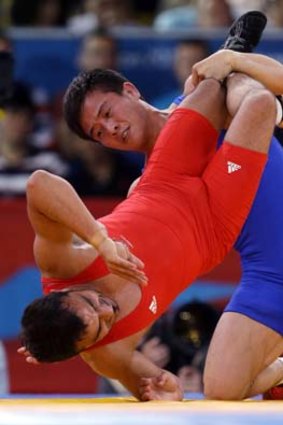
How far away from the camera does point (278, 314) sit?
521cm

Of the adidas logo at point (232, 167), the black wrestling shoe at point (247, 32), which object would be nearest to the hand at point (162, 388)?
the adidas logo at point (232, 167)

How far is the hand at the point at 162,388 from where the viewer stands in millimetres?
4777

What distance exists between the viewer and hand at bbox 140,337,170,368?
6.98m

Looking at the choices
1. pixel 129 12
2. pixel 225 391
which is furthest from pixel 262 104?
pixel 129 12

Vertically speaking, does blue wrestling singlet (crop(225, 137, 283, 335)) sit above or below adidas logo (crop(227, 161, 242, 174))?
below

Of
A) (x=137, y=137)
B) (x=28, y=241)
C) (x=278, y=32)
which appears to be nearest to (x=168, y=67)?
(x=278, y=32)

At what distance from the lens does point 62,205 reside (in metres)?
4.55

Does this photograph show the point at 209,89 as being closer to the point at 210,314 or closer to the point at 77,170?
the point at 210,314

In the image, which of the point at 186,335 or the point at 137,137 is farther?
the point at 186,335

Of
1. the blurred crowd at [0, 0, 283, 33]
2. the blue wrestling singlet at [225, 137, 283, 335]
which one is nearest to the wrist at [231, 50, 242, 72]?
the blue wrestling singlet at [225, 137, 283, 335]

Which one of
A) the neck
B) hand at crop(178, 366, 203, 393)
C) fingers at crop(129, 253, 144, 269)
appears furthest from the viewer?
hand at crop(178, 366, 203, 393)

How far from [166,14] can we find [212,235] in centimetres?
442

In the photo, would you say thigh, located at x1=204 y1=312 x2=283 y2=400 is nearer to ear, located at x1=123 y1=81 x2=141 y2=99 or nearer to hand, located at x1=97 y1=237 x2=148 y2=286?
hand, located at x1=97 y1=237 x2=148 y2=286

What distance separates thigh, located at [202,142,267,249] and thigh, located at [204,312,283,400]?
0.36m
